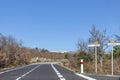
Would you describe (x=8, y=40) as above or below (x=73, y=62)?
above

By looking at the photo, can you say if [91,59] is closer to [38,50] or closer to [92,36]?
[92,36]

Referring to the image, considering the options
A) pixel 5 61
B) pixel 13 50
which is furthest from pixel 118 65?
pixel 13 50

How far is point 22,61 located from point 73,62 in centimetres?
3914

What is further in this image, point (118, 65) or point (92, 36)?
point (92, 36)

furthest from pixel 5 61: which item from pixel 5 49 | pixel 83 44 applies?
pixel 83 44

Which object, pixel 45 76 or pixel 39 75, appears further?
pixel 39 75

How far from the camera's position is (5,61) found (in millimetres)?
63500

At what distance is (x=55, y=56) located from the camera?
192 metres

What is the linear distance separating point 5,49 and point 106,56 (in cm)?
2132

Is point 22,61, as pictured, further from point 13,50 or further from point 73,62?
point 73,62

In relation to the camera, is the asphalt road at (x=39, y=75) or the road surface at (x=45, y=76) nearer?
the road surface at (x=45, y=76)

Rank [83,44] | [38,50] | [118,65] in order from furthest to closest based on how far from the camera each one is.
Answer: [38,50], [83,44], [118,65]

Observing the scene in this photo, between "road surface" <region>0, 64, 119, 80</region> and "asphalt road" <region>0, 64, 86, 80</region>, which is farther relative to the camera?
"asphalt road" <region>0, 64, 86, 80</region>

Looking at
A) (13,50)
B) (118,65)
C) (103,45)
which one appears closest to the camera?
(118,65)
